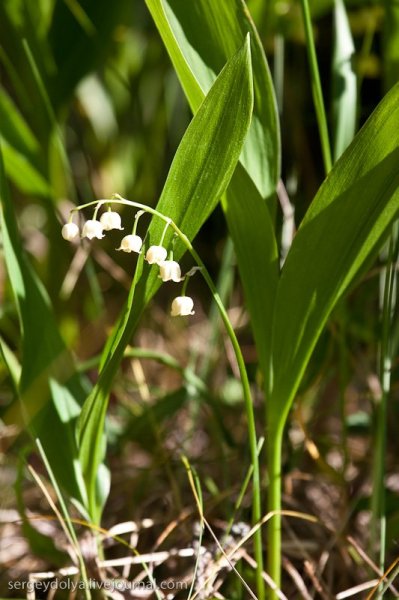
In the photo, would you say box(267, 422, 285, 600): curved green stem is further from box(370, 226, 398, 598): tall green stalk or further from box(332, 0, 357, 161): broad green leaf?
box(332, 0, 357, 161): broad green leaf

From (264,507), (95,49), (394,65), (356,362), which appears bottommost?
(264,507)

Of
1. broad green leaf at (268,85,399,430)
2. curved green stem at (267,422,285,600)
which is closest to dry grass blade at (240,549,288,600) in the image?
curved green stem at (267,422,285,600)

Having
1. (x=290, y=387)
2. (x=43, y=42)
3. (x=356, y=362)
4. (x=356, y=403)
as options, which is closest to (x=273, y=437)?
(x=290, y=387)

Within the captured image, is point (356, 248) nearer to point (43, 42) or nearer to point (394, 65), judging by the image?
point (394, 65)

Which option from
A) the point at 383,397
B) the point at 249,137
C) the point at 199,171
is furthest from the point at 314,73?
the point at 383,397

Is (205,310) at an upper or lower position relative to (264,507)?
upper

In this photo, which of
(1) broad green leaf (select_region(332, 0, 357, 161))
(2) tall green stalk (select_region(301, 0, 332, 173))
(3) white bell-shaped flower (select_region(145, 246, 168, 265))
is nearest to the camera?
(3) white bell-shaped flower (select_region(145, 246, 168, 265))

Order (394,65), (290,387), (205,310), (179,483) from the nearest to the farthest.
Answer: (290,387), (394,65), (179,483), (205,310)

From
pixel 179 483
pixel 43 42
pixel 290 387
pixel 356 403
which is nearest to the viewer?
pixel 290 387
